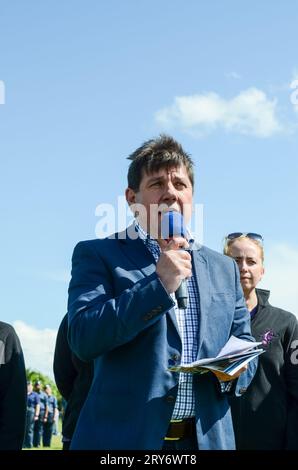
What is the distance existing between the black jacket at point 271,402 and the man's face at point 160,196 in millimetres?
2511

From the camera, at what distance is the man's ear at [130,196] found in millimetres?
4094

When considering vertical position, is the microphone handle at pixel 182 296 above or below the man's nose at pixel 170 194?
below

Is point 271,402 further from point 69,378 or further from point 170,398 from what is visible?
point 170,398

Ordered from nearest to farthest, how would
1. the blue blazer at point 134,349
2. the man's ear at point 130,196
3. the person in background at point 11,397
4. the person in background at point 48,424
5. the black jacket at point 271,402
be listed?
the blue blazer at point 134,349 < the man's ear at point 130,196 < the person in background at point 11,397 < the black jacket at point 271,402 < the person in background at point 48,424

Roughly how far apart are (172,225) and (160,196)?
322 mm

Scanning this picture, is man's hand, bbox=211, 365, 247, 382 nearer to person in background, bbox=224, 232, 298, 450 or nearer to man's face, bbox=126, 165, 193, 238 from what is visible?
man's face, bbox=126, 165, 193, 238

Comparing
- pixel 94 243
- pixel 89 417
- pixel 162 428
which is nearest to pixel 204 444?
pixel 162 428

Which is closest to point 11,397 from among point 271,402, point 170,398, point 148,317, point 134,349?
point 271,402

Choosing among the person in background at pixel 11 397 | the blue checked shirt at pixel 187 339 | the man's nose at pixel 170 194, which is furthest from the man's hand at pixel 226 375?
the person in background at pixel 11 397

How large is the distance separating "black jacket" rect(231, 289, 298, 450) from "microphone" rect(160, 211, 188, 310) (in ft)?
8.63

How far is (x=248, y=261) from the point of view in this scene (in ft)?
21.0

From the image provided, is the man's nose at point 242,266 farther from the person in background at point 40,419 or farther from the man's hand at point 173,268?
the person in background at point 40,419

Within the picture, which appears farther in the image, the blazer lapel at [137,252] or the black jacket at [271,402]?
the black jacket at [271,402]
